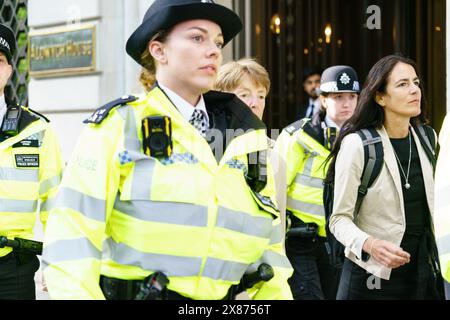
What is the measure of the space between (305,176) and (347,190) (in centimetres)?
156

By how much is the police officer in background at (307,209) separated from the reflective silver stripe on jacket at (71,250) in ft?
11.5

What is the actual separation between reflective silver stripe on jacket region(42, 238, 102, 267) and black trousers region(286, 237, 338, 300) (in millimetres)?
3491

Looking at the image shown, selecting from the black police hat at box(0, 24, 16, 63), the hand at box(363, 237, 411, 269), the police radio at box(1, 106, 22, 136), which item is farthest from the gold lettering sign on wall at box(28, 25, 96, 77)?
the hand at box(363, 237, 411, 269)

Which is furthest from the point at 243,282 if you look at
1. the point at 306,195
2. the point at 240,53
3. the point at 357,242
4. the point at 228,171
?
the point at 240,53

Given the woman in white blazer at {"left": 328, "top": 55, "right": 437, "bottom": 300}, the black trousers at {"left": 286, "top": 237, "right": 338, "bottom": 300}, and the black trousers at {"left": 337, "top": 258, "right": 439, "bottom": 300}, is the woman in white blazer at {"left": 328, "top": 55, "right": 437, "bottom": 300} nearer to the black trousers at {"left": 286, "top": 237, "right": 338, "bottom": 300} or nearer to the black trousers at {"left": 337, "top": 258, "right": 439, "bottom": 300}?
the black trousers at {"left": 337, "top": 258, "right": 439, "bottom": 300}

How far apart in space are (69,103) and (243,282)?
22.2 ft

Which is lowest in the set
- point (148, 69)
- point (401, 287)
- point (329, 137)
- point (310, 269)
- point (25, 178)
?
point (310, 269)

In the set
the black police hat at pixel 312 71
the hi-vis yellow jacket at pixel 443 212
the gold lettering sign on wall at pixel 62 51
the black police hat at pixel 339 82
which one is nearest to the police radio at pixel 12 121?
the hi-vis yellow jacket at pixel 443 212

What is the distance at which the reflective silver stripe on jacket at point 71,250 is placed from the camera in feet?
8.15

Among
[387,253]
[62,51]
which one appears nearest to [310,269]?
[387,253]

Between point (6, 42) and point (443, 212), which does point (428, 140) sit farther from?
point (6, 42)

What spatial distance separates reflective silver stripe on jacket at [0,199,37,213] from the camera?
4.45 metres

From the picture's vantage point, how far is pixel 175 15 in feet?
9.15
